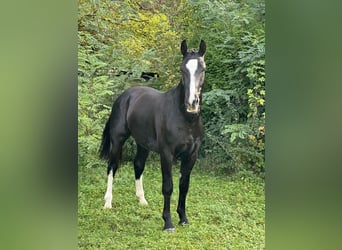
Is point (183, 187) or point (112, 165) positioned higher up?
point (112, 165)

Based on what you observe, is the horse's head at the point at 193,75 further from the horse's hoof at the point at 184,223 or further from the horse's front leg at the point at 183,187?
the horse's hoof at the point at 184,223

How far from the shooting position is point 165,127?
271 cm

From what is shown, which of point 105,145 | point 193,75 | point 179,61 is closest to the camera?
point 193,75

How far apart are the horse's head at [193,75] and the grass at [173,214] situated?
0.44 m

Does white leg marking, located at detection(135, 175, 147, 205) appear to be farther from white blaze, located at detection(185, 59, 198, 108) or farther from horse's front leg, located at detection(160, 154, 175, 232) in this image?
white blaze, located at detection(185, 59, 198, 108)

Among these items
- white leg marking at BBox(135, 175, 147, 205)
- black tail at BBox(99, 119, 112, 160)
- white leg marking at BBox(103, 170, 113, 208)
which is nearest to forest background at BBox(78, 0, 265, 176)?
black tail at BBox(99, 119, 112, 160)

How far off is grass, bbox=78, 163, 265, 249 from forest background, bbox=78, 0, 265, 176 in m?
0.12

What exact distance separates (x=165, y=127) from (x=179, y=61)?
411mm

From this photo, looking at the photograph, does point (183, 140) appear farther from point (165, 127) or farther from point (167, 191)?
point (167, 191)

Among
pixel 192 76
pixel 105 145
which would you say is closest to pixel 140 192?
pixel 105 145

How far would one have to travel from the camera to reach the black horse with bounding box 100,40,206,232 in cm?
264

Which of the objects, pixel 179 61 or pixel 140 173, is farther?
pixel 140 173

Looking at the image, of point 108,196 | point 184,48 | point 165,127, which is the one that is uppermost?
point 184,48
